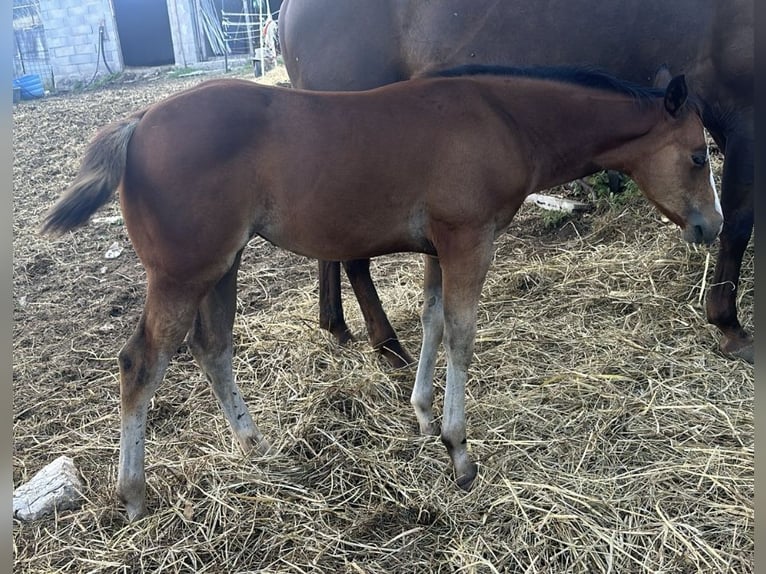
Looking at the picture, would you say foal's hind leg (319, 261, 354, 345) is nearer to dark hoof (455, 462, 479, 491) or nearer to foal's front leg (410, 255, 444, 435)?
foal's front leg (410, 255, 444, 435)

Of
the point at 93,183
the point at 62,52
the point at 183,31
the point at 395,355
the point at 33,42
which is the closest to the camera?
the point at 93,183

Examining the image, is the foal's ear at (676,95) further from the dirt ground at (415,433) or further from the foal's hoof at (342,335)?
the foal's hoof at (342,335)

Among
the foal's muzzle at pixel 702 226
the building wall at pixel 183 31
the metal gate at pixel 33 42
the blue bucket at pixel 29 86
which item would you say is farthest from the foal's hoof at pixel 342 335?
the metal gate at pixel 33 42

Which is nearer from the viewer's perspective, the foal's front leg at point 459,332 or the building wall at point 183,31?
the foal's front leg at point 459,332

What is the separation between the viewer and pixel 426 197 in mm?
2414

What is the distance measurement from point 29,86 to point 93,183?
14.2 metres

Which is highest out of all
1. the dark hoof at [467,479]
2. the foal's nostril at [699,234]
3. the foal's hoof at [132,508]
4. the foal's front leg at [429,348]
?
the foal's nostril at [699,234]

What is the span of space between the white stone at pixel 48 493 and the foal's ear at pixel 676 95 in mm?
2777

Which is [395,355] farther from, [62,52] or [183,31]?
[62,52]

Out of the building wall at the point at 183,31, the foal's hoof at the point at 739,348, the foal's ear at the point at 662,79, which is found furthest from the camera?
the building wall at the point at 183,31

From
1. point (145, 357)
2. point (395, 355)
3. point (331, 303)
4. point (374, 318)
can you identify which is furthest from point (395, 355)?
point (145, 357)

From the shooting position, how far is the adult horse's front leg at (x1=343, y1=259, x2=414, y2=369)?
3518 millimetres

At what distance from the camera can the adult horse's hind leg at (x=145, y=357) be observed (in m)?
2.32

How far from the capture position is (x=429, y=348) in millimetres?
2922
